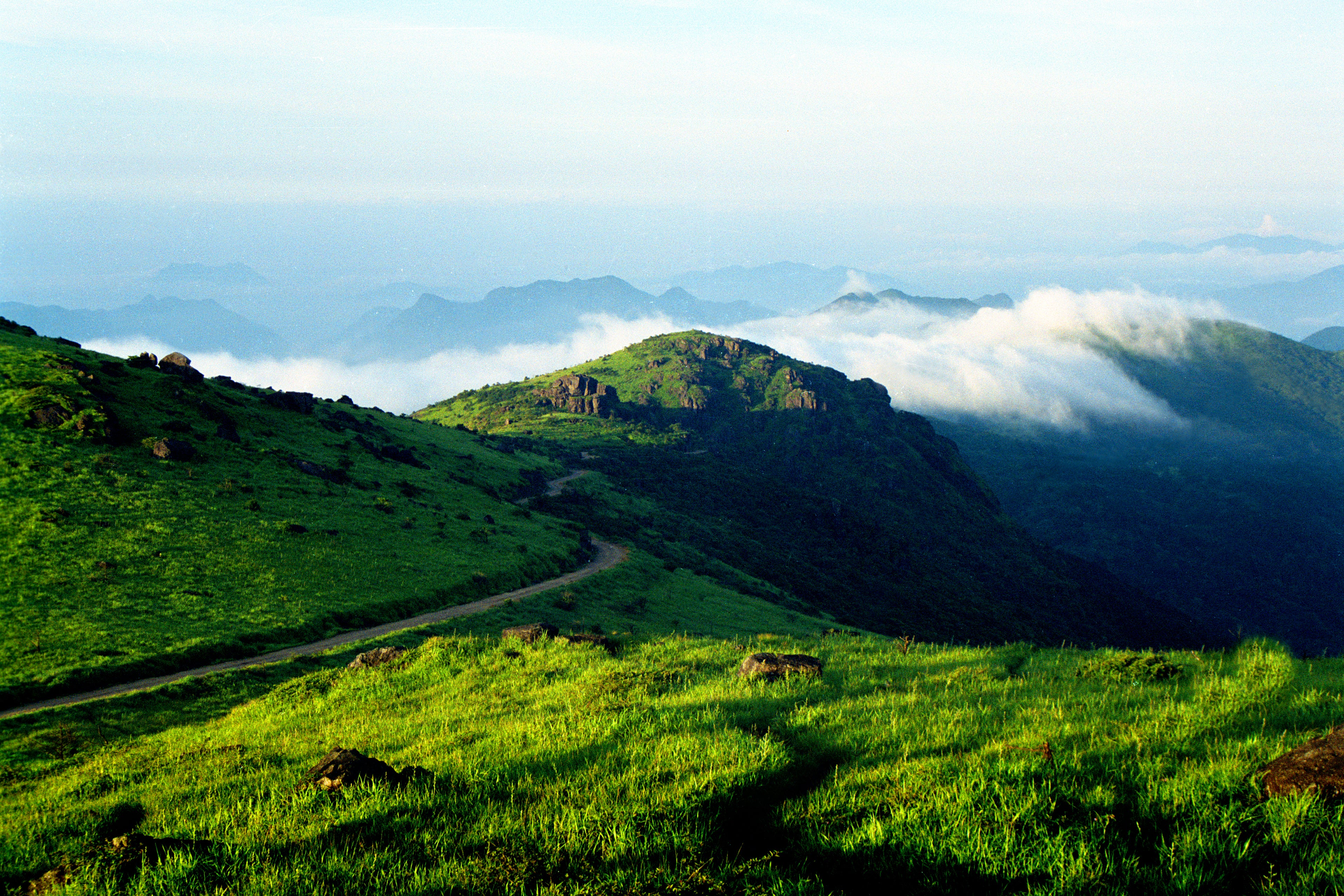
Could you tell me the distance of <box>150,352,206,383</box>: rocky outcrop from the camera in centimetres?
8106

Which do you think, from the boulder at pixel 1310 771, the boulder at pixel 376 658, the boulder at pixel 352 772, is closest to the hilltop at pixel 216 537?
the boulder at pixel 376 658

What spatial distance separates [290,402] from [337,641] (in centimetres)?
5671

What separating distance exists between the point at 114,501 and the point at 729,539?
3597 inches

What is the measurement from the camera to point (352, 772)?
1237cm

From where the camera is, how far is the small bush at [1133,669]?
1811cm

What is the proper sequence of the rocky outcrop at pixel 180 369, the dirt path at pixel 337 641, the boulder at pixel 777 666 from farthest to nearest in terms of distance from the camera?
the rocky outcrop at pixel 180 369 → the dirt path at pixel 337 641 → the boulder at pixel 777 666

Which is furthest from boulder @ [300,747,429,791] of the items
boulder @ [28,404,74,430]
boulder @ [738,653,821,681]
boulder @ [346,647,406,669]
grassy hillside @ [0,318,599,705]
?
boulder @ [28,404,74,430]

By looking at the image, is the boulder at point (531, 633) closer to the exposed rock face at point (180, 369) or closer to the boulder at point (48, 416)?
the boulder at point (48, 416)

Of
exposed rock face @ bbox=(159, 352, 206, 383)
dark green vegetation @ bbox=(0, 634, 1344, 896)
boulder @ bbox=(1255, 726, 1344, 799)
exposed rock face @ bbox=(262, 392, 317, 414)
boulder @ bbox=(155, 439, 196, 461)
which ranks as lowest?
dark green vegetation @ bbox=(0, 634, 1344, 896)

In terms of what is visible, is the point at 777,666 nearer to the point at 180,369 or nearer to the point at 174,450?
the point at 174,450

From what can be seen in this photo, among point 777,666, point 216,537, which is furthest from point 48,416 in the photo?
point 777,666

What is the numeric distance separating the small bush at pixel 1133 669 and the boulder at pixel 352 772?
51.4ft

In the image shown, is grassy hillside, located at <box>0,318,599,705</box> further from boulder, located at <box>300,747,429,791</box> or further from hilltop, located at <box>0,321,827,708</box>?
boulder, located at <box>300,747,429,791</box>

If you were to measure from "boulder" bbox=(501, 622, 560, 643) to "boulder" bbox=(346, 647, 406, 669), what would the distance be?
386 cm
